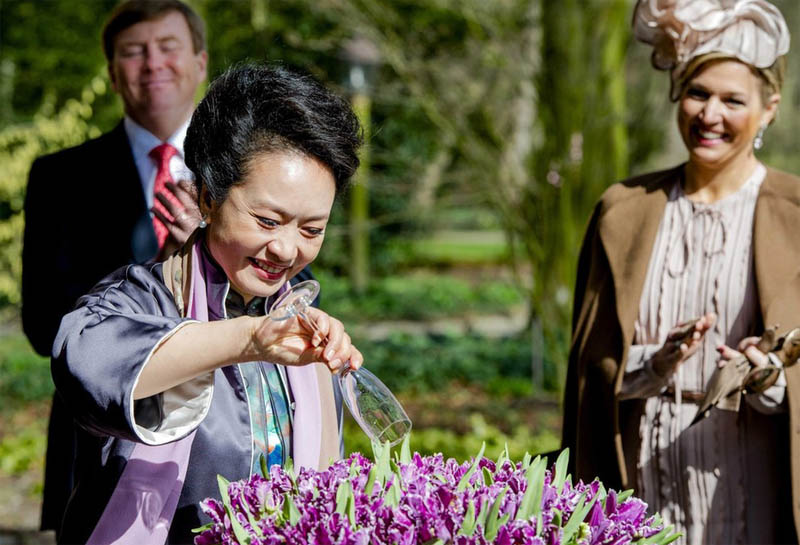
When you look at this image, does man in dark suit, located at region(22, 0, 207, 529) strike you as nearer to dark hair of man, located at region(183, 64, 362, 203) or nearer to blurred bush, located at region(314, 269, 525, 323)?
dark hair of man, located at region(183, 64, 362, 203)

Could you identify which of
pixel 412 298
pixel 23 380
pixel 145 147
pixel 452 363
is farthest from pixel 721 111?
pixel 412 298

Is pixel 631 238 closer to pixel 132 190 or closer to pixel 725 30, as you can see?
pixel 725 30

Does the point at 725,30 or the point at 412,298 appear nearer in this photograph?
the point at 725,30

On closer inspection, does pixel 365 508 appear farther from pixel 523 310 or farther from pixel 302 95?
pixel 523 310

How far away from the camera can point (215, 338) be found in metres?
1.62

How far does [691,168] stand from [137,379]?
1.89 meters

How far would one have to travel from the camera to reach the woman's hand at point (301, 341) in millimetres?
1591

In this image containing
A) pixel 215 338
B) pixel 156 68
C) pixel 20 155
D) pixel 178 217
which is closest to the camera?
pixel 215 338

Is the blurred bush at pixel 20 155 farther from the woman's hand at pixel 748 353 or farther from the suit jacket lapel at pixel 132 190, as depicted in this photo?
the woman's hand at pixel 748 353

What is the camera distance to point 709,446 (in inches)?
108

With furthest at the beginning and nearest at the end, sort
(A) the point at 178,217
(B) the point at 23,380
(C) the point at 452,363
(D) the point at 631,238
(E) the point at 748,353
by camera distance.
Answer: (C) the point at 452,363 → (B) the point at 23,380 → (D) the point at 631,238 → (E) the point at 748,353 → (A) the point at 178,217

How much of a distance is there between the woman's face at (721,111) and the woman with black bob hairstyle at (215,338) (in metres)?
1.25

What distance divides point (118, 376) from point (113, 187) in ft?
5.25

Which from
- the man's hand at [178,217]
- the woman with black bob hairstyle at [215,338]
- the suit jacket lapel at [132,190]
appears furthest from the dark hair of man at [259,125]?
the suit jacket lapel at [132,190]
